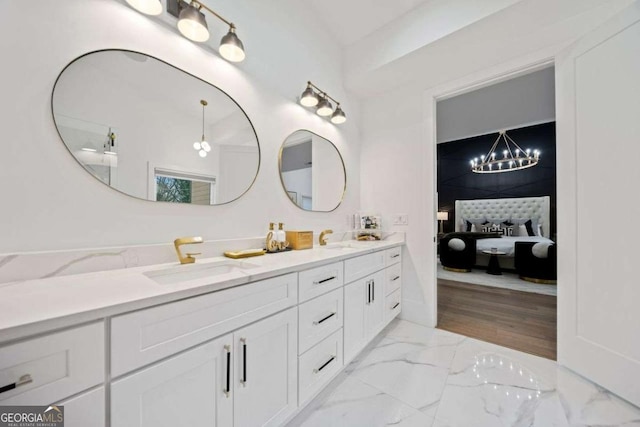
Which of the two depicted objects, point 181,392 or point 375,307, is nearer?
point 181,392

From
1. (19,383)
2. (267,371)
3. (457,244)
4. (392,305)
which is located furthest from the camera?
(457,244)

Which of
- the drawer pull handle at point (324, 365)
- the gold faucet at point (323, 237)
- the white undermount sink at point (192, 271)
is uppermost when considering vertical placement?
the gold faucet at point (323, 237)

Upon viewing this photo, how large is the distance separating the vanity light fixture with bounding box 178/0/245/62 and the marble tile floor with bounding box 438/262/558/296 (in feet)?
14.2

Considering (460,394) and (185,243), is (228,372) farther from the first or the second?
(460,394)

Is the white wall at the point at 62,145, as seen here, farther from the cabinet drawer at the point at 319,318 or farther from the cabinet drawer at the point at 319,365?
the cabinet drawer at the point at 319,365

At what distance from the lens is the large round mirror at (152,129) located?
980 millimetres

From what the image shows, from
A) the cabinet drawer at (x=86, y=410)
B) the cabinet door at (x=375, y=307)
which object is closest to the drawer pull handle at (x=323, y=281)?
the cabinet door at (x=375, y=307)

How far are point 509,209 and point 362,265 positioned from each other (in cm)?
542

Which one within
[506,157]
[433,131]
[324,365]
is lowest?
[324,365]

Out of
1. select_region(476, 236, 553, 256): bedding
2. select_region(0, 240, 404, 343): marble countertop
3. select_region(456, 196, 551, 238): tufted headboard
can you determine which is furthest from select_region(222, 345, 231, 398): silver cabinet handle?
select_region(456, 196, 551, 238): tufted headboard

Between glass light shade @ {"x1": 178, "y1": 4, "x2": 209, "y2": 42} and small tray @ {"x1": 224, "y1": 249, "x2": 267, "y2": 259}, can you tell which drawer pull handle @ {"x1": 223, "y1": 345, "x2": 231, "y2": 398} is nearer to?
small tray @ {"x1": 224, "y1": 249, "x2": 267, "y2": 259}

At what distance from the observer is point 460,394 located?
1.39 meters

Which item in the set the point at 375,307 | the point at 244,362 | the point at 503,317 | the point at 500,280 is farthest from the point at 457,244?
the point at 244,362

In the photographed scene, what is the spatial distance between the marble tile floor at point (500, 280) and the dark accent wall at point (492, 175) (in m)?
1.90
